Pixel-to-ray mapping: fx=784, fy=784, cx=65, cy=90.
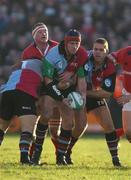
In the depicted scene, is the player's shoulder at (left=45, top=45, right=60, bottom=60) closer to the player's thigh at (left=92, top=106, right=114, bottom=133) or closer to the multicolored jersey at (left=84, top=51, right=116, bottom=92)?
the multicolored jersey at (left=84, top=51, right=116, bottom=92)

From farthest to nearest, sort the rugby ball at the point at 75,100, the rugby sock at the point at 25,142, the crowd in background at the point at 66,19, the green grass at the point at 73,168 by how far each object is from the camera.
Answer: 1. the crowd in background at the point at 66,19
2. the rugby ball at the point at 75,100
3. the rugby sock at the point at 25,142
4. the green grass at the point at 73,168

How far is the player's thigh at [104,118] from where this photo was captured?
12547 millimetres

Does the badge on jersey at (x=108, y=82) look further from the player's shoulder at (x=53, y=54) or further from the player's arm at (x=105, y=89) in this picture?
the player's shoulder at (x=53, y=54)

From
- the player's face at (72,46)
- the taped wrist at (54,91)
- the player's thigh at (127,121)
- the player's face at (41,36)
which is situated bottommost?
the player's thigh at (127,121)

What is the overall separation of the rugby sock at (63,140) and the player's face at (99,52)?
124 centimetres

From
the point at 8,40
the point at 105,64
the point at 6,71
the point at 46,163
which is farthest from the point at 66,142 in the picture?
the point at 8,40

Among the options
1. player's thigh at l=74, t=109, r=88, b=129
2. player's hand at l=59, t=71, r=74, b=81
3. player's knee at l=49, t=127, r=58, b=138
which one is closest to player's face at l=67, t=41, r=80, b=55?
player's hand at l=59, t=71, r=74, b=81

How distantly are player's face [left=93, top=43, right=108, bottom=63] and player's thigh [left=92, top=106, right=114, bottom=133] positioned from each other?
804 mm

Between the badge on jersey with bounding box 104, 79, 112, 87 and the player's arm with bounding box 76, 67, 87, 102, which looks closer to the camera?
the player's arm with bounding box 76, 67, 87, 102

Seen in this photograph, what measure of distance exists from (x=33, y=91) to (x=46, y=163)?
1278 millimetres

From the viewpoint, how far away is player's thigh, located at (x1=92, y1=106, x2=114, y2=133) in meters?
12.5

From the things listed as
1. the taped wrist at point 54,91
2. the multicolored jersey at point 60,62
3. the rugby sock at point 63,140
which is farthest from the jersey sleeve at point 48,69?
the rugby sock at point 63,140

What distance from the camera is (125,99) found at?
42.6 ft

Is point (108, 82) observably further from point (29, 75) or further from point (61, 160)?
point (61, 160)
